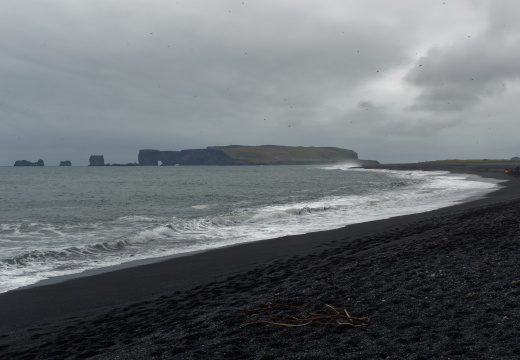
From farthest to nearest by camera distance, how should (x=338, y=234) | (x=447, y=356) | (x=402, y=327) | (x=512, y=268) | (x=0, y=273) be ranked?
(x=338, y=234), (x=0, y=273), (x=512, y=268), (x=402, y=327), (x=447, y=356)

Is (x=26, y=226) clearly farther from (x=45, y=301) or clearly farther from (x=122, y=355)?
(x=122, y=355)

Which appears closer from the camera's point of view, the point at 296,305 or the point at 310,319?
the point at 310,319

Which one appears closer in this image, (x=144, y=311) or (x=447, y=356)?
(x=447, y=356)

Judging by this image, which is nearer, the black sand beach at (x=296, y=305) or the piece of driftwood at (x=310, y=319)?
the black sand beach at (x=296, y=305)

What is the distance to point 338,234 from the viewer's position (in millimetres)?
15023

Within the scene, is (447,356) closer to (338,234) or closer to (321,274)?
(321,274)

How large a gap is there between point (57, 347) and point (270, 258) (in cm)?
652

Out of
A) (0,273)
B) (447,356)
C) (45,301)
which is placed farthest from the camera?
(0,273)

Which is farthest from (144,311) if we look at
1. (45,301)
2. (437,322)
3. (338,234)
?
(338,234)

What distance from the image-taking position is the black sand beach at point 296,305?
14.9ft

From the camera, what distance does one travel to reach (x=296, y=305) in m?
6.21

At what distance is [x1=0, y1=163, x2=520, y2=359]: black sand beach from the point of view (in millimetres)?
4555

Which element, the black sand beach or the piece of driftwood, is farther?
the piece of driftwood

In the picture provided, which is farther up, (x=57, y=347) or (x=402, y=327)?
(x=402, y=327)
